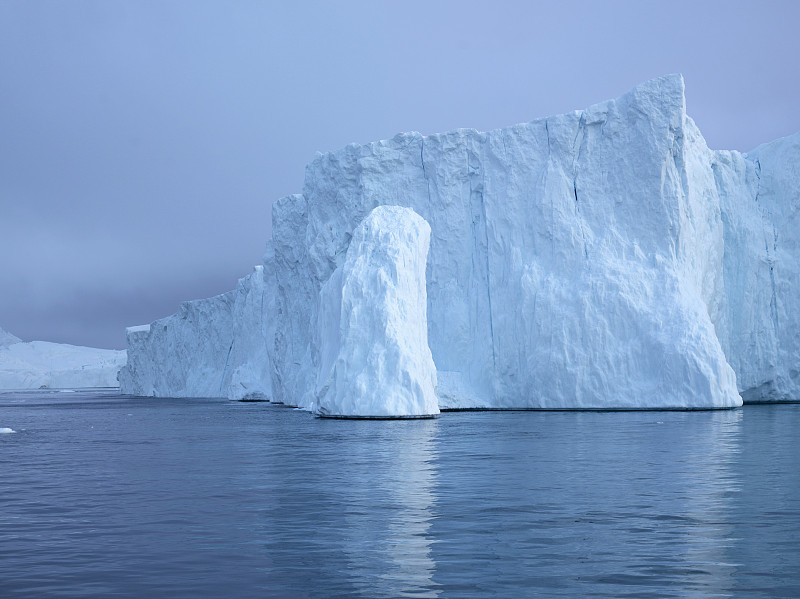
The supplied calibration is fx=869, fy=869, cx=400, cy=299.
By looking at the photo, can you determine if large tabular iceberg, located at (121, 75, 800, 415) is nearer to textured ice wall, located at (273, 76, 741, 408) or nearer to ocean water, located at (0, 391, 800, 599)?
textured ice wall, located at (273, 76, 741, 408)

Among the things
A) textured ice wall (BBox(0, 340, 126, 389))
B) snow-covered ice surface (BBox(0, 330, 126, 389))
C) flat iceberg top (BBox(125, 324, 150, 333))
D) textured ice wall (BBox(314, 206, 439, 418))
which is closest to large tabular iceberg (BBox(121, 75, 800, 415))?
textured ice wall (BBox(314, 206, 439, 418))

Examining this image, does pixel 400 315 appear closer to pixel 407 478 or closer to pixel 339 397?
pixel 339 397

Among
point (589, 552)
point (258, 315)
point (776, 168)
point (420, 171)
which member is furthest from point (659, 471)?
point (258, 315)

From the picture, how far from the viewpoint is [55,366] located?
500 ft

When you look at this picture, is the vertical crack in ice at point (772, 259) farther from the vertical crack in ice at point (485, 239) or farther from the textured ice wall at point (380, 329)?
the textured ice wall at point (380, 329)

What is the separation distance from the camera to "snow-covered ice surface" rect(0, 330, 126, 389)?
122m

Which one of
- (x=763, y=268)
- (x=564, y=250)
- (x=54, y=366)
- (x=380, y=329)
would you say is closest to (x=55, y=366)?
(x=54, y=366)

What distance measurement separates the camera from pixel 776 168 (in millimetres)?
39562

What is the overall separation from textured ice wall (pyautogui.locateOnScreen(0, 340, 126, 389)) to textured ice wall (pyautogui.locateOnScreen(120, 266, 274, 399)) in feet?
94.2

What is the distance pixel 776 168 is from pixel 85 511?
36.9 meters

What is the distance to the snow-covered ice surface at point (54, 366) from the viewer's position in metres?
122

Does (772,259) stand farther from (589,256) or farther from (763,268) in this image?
(589,256)

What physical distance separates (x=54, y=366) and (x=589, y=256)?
449 feet

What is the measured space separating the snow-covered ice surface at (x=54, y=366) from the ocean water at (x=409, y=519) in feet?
299
